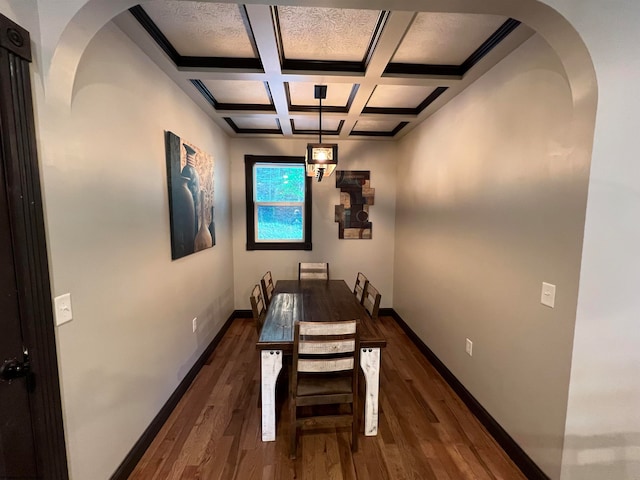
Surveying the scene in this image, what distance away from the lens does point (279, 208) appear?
4.10m

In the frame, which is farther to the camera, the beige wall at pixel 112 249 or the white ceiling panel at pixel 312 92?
the white ceiling panel at pixel 312 92

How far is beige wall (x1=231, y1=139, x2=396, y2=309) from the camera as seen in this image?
3977mm

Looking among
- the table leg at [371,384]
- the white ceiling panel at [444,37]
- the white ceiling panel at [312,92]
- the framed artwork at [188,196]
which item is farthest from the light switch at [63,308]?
the white ceiling panel at [444,37]

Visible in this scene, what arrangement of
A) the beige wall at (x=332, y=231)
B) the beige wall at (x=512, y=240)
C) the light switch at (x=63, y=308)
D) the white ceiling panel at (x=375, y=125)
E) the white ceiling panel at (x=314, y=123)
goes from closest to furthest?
the light switch at (x=63, y=308) < the beige wall at (x=512, y=240) < the white ceiling panel at (x=314, y=123) < the white ceiling panel at (x=375, y=125) < the beige wall at (x=332, y=231)

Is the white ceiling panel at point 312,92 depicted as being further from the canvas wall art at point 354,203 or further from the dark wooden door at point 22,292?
the dark wooden door at point 22,292

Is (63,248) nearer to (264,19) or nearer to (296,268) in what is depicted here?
(264,19)

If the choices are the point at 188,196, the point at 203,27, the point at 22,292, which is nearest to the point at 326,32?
the point at 203,27

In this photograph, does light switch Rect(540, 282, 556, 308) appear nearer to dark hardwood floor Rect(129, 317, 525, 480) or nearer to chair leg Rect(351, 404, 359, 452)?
dark hardwood floor Rect(129, 317, 525, 480)

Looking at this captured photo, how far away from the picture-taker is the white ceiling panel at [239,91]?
2.38 meters

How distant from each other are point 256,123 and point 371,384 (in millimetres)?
3111

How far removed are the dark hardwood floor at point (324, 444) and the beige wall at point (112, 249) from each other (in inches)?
10.4

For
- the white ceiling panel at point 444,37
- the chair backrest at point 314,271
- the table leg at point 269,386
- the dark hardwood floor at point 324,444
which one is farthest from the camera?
the chair backrest at point 314,271

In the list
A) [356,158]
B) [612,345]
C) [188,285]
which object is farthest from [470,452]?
[356,158]

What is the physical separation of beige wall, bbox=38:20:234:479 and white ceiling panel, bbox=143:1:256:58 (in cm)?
26
